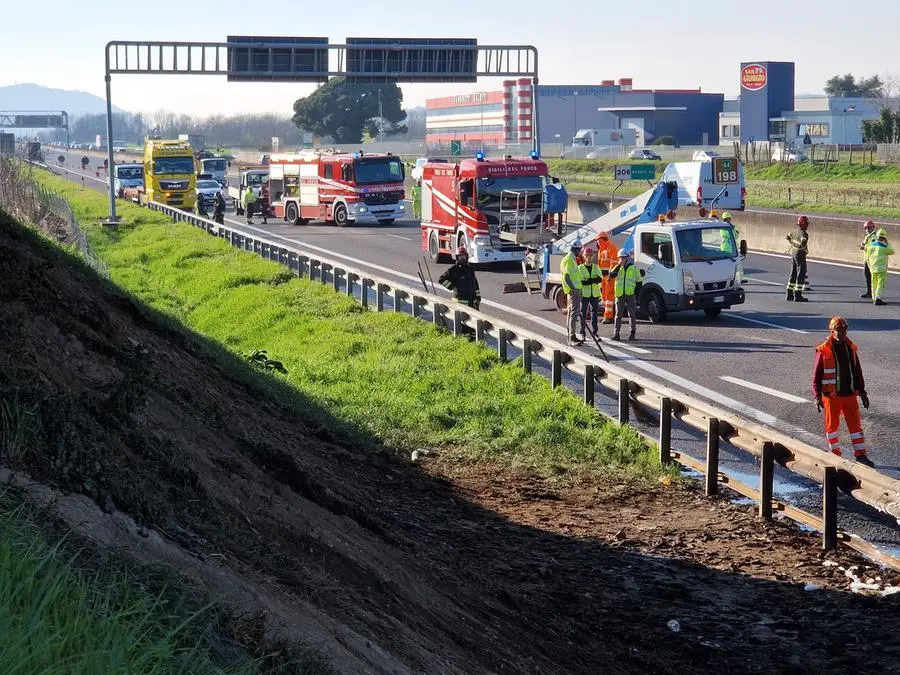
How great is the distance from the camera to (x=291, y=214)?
5444 centimetres

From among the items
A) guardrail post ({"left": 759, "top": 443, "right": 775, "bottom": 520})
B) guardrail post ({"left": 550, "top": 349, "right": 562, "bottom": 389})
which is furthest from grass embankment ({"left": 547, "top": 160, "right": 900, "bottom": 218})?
guardrail post ({"left": 759, "top": 443, "right": 775, "bottom": 520})

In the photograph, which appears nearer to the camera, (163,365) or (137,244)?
(163,365)

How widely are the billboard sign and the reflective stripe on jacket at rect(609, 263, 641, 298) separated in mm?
81417

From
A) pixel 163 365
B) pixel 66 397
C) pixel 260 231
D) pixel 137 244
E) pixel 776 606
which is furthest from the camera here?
pixel 260 231

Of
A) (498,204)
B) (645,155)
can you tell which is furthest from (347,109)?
(498,204)

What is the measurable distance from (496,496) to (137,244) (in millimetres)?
31387

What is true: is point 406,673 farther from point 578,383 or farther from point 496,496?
point 578,383

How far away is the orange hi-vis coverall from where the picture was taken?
1221cm

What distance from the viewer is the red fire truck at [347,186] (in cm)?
4953

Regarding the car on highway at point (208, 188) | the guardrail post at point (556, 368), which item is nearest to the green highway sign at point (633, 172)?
the guardrail post at point (556, 368)

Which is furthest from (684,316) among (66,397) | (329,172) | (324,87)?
(324,87)

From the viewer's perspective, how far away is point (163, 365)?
10844mm

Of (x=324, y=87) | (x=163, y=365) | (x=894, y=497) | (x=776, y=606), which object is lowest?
(x=776, y=606)

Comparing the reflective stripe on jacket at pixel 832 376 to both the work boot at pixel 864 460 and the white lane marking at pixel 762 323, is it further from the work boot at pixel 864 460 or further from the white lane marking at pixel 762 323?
the white lane marking at pixel 762 323
